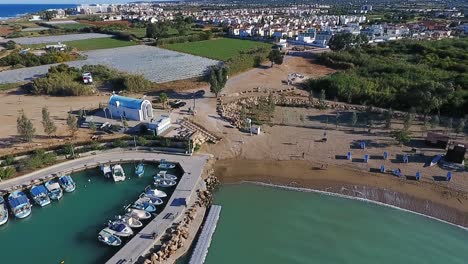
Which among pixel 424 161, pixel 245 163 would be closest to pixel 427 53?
→ pixel 424 161

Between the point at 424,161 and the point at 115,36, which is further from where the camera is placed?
the point at 115,36

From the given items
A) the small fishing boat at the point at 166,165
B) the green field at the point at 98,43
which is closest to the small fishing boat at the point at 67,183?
the small fishing boat at the point at 166,165

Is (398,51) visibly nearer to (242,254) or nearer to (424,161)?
(424,161)

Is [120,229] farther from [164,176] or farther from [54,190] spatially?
[54,190]

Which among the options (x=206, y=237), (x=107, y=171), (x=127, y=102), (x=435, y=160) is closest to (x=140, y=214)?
(x=206, y=237)

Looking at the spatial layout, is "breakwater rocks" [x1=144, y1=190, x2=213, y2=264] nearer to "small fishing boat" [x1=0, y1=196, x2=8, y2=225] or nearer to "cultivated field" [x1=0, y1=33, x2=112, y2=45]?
"small fishing boat" [x1=0, y1=196, x2=8, y2=225]

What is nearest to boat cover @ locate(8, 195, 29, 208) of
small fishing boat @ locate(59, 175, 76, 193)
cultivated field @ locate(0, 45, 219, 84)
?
small fishing boat @ locate(59, 175, 76, 193)
